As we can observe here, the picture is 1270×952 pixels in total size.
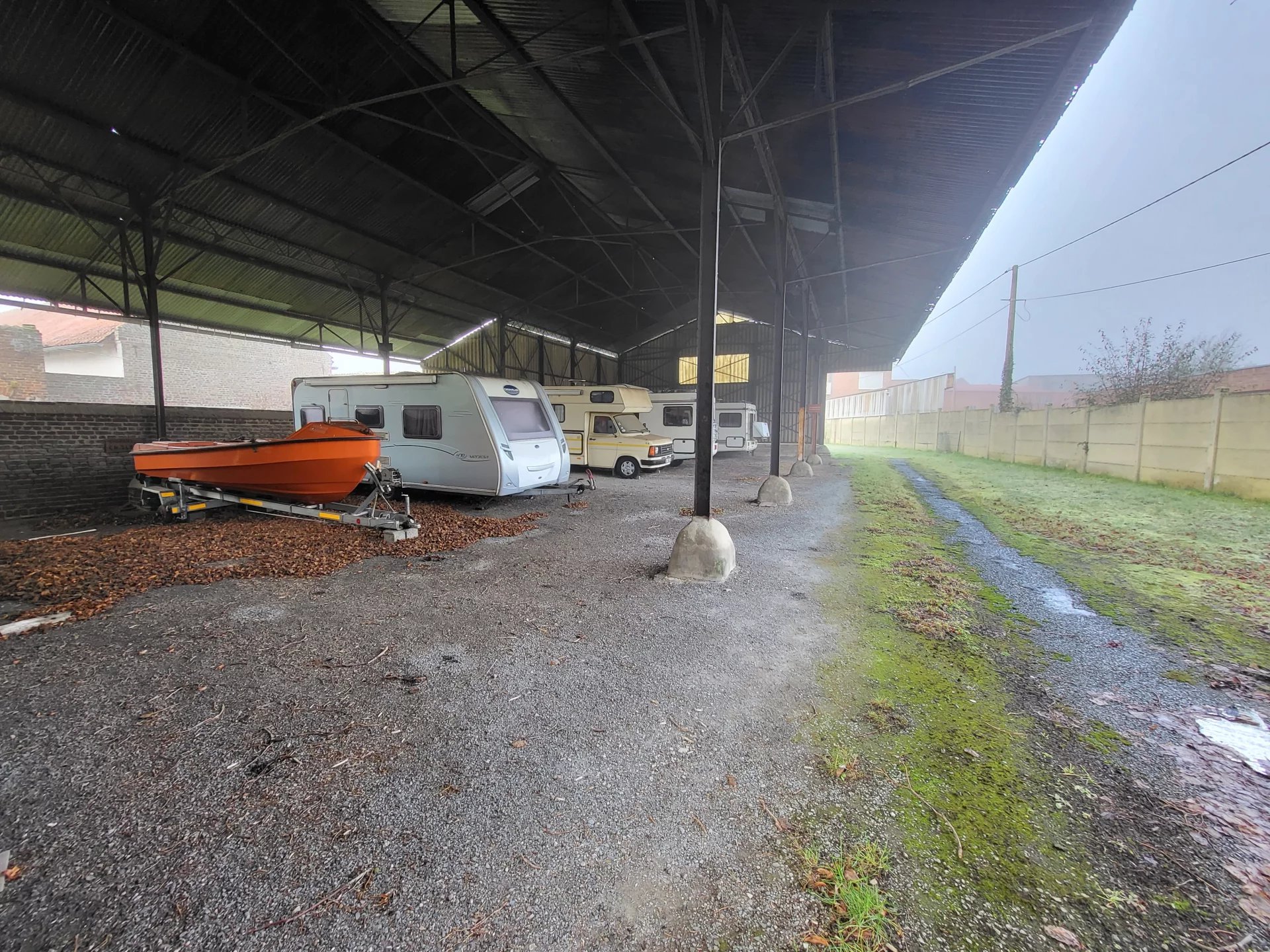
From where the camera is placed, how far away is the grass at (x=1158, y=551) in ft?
12.6

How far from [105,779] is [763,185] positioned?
1121 cm

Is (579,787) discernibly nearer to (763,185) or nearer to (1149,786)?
(1149,786)

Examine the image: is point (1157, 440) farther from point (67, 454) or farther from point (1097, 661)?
point (67, 454)

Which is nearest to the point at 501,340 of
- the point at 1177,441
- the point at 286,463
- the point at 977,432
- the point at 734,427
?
the point at 734,427

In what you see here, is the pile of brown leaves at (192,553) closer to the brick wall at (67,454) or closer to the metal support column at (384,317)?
the brick wall at (67,454)

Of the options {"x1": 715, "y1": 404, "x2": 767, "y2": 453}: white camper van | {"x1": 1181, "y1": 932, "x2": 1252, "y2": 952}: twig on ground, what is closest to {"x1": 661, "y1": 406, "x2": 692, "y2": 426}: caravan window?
{"x1": 715, "y1": 404, "x2": 767, "y2": 453}: white camper van

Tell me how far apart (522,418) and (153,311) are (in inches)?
311

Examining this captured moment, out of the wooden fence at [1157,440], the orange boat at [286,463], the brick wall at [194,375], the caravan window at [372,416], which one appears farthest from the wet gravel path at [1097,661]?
the brick wall at [194,375]

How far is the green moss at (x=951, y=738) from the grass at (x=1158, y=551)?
1146mm

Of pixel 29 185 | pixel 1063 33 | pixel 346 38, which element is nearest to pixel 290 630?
pixel 1063 33

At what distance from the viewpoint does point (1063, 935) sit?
1.48m

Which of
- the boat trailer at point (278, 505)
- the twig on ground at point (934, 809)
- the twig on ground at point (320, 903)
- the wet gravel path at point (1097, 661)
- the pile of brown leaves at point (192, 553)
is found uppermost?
the boat trailer at point (278, 505)

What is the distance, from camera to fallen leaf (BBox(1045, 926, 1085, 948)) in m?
1.46

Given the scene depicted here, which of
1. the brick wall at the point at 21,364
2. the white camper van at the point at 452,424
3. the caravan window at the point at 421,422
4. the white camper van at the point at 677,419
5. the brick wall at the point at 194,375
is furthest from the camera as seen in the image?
the brick wall at the point at 194,375
